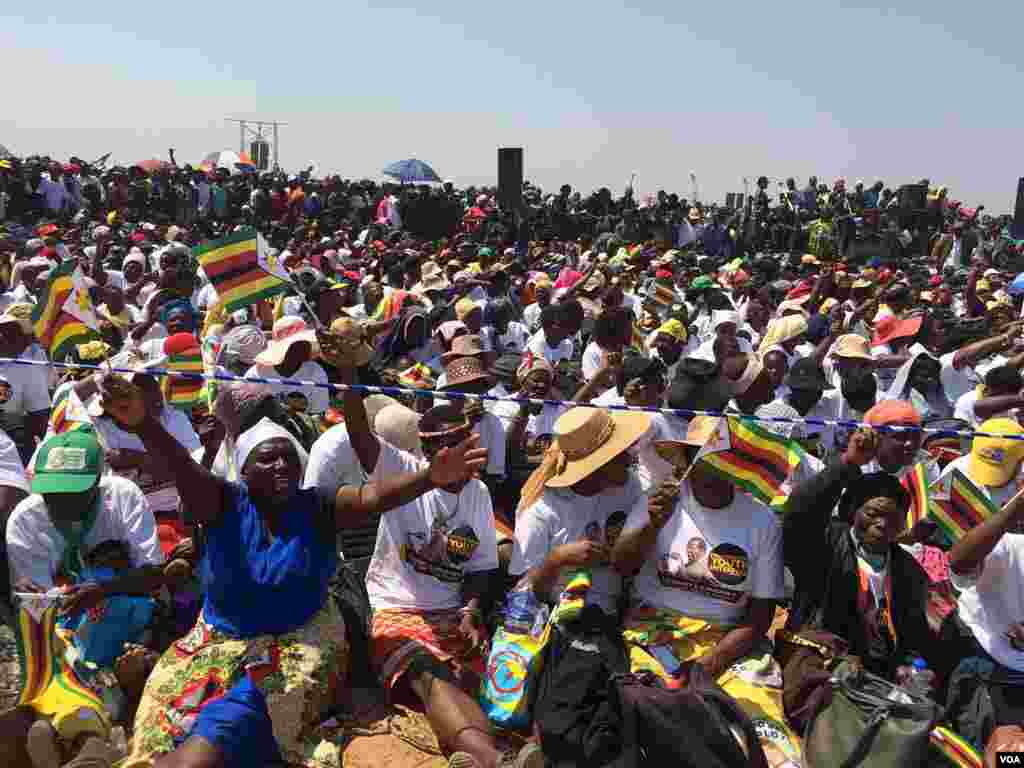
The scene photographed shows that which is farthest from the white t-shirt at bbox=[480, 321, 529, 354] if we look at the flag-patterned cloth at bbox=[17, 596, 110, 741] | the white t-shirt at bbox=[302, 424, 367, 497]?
the flag-patterned cloth at bbox=[17, 596, 110, 741]

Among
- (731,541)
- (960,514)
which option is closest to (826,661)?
(731,541)

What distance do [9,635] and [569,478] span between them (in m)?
2.31

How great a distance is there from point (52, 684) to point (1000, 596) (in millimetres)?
3774

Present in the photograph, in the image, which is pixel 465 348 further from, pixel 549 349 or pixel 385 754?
pixel 385 754

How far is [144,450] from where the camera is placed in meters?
5.09

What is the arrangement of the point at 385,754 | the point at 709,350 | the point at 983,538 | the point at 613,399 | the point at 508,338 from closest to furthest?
the point at 983,538 → the point at 385,754 → the point at 613,399 → the point at 709,350 → the point at 508,338

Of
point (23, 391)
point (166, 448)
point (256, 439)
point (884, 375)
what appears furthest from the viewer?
point (884, 375)

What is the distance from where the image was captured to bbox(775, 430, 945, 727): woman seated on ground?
3.86 m

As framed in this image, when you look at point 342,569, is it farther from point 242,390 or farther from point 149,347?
point 149,347

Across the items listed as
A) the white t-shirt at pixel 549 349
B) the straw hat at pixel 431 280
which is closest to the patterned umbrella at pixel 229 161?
the straw hat at pixel 431 280

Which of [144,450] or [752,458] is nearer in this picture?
[752,458]

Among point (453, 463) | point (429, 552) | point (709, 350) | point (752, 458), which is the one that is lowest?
point (429, 552)

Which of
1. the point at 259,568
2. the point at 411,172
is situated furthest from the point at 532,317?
the point at 411,172

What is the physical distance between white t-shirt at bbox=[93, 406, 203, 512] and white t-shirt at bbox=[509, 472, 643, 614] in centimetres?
193
